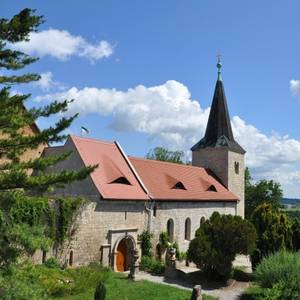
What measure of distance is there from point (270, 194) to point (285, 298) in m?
44.8

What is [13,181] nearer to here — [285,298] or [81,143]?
[285,298]

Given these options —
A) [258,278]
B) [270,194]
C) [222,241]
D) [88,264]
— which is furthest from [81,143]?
[270,194]

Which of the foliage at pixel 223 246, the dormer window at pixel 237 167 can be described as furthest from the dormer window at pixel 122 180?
the dormer window at pixel 237 167

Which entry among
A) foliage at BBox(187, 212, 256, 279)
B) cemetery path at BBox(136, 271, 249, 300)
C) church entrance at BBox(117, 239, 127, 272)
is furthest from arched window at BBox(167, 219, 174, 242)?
foliage at BBox(187, 212, 256, 279)

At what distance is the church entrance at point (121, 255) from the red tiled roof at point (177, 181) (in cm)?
378

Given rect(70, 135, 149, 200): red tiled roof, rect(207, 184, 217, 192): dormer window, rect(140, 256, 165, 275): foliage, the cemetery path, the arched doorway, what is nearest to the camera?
the cemetery path

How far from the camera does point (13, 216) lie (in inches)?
837

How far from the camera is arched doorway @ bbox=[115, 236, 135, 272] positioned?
2698 cm

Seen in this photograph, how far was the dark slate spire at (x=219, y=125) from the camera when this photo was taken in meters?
43.1

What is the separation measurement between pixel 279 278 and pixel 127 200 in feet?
33.3

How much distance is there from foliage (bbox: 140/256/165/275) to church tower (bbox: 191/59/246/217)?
16.4m

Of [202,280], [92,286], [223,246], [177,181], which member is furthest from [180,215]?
[92,286]

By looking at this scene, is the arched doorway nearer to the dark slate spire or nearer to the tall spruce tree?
the tall spruce tree

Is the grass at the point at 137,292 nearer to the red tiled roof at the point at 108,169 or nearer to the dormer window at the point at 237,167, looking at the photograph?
the red tiled roof at the point at 108,169
